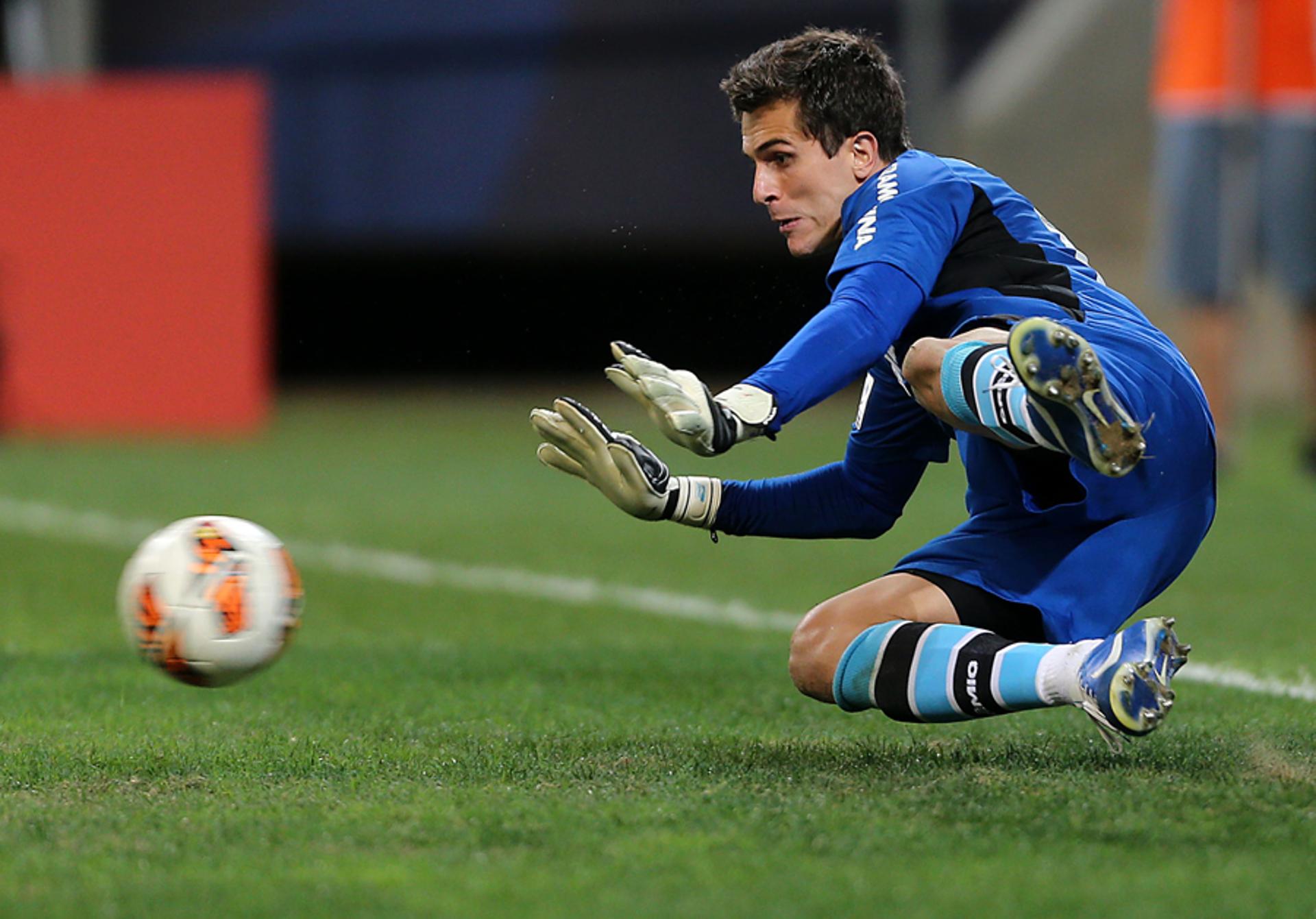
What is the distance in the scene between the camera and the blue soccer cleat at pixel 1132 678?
3.02 metres

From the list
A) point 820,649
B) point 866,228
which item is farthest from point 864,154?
point 820,649

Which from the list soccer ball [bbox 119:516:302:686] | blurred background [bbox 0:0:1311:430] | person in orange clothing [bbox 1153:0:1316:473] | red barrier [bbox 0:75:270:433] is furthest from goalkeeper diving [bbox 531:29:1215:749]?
blurred background [bbox 0:0:1311:430]

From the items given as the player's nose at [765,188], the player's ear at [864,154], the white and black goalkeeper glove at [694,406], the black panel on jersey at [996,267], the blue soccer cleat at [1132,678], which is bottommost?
the blue soccer cleat at [1132,678]

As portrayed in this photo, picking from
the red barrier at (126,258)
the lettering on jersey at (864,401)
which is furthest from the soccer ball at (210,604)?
the red barrier at (126,258)

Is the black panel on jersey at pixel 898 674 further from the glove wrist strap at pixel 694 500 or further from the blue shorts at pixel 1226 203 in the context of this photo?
the blue shorts at pixel 1226 203

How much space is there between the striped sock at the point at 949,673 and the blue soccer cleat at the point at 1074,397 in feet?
1.01

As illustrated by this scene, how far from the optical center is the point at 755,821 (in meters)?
2.93

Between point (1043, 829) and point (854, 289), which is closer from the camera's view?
point (1043, 829)

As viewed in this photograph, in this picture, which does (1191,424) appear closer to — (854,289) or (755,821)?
(854,289)

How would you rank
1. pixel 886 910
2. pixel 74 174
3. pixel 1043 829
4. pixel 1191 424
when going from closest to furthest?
pixel 886 910, pixel 1043 829, pixel 1191 424, pixel 74 174

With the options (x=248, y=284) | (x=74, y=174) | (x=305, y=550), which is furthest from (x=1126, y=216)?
(x=305, y=550)

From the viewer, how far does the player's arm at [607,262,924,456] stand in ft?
9.97

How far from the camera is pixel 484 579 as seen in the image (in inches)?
267

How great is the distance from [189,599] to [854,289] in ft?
4.49
